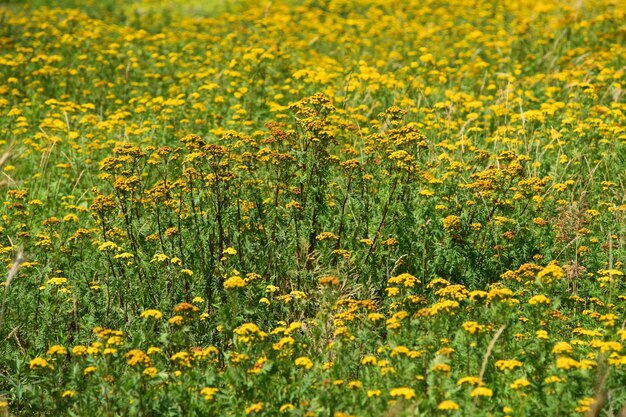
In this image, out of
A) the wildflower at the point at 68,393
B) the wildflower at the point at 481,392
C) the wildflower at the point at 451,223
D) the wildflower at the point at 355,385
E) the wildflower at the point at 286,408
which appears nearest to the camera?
the wildflower at the point at 481,392

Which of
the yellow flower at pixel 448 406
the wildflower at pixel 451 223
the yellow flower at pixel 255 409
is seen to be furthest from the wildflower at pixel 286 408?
the wildflower at pixel 451 223

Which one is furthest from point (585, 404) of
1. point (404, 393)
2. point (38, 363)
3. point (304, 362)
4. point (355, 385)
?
point (38, 363)

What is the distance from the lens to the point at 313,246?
22.4ft

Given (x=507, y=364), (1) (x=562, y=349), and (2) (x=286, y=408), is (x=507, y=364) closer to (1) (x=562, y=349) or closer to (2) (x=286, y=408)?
(1) (x=562, y=349)

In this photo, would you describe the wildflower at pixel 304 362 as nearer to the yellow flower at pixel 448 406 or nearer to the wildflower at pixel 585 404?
the yellow flower at pixel 448 406

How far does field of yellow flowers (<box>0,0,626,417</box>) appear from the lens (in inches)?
191

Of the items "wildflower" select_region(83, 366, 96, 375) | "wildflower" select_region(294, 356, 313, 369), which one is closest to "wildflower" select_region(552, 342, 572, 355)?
"wildflower" select_region(294, 356, 313, 369)

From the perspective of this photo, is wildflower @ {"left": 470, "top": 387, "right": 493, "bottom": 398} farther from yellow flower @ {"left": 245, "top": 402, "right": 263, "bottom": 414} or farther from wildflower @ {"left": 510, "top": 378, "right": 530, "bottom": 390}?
yellow flower @ {"left": 245, "top": 402, "right": 263, "bottom": 414}

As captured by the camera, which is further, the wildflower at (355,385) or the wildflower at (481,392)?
the wildflower at (355,385)

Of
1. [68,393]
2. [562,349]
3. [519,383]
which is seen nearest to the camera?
[519,383]

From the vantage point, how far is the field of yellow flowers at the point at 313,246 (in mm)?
4863

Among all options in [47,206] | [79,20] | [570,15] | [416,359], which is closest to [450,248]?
[416,359]

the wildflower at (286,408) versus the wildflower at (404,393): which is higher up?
the wildflower at (404,393)

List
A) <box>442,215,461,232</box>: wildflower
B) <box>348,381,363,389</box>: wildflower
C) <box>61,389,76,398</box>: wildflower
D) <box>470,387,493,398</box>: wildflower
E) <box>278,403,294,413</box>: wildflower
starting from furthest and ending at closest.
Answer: <box>442,215,461,232</box>: wildflower, <box>61,389,76,398</box>: wildflower, <box>348,381,363,389</box>: wildflower, <box>278,403,294,413</box>: wildflower, <box>470,387,493,398</box>: wildflower
